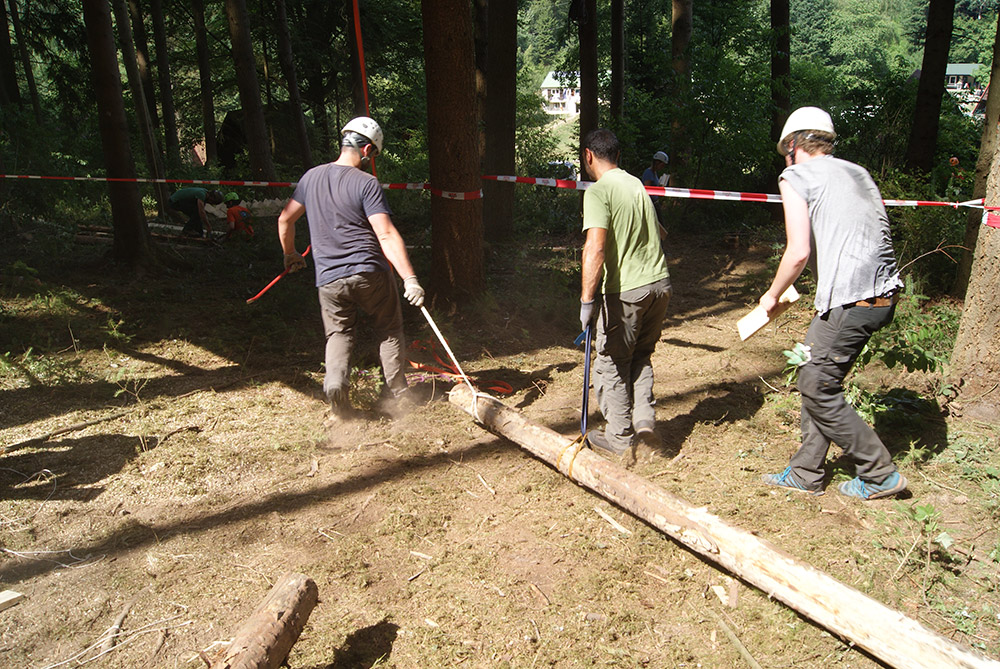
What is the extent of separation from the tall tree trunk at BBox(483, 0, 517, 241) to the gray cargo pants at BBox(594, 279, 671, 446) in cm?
722

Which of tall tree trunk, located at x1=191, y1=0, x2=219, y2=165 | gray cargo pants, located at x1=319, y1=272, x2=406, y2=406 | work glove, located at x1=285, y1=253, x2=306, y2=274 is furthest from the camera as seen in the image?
tall tree trunk, located at x1=191, y1=0, x2=219, y2=165

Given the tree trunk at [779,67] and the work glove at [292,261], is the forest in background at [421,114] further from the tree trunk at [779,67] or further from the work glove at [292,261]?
the work glove at [292,261]

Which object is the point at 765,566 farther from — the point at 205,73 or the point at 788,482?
the point at 205,73

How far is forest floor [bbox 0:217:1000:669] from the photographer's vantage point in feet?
9.92

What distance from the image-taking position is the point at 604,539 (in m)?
3.74

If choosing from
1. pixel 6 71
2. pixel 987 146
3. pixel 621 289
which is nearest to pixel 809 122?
pixel 621 289

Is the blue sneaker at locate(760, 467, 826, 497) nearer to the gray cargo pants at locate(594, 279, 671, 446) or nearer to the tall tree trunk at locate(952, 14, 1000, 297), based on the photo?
the gray cargo pants at locate(594, 279, 671, 446)

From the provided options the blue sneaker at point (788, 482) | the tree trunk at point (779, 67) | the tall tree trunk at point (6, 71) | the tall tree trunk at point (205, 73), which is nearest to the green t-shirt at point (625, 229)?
the blue sneaker at point (788, 482)

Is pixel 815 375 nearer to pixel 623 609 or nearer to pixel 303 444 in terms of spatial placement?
pixel 623 609

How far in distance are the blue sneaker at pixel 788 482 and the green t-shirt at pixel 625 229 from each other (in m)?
1.45

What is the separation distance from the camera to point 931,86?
31.6 feet

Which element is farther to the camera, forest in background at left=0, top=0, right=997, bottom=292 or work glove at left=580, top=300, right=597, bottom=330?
forest in background at left=0, top=0, right=997, bottom=292

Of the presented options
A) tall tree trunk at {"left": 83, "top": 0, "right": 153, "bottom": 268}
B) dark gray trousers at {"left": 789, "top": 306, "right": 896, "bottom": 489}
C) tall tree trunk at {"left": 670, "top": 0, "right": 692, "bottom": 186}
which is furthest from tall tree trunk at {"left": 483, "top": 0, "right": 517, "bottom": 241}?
dark gray trousers at {"left": 789, "top": 306, "right": 896, "bottom": 489}

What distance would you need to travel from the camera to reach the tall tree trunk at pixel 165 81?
17.5 metres
